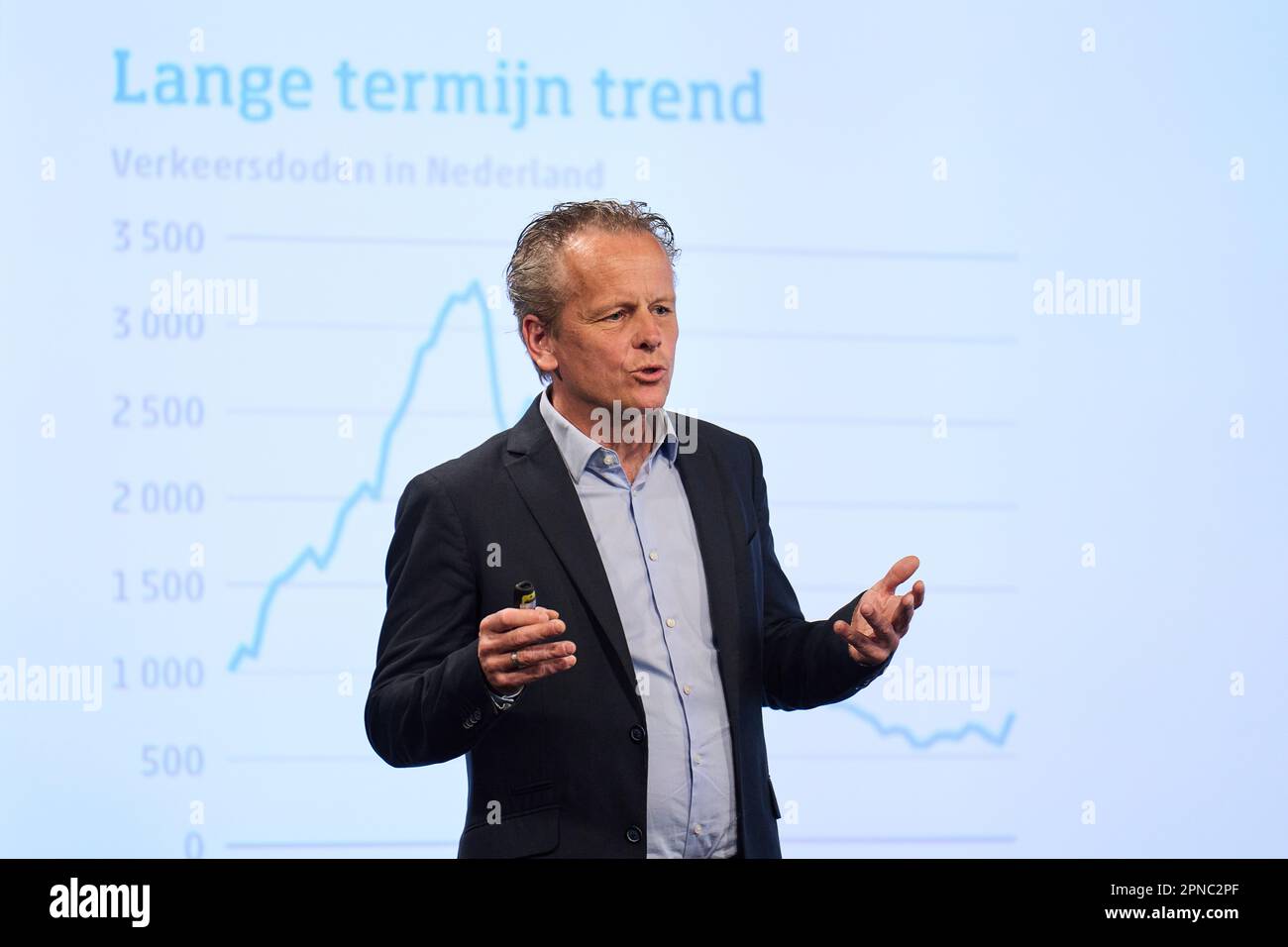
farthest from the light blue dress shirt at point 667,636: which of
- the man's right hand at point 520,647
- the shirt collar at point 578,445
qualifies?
the man's right hand at point 520,647

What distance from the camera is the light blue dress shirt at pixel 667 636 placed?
1.81 meters

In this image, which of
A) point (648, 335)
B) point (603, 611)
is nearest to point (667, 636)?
point (603, 611)

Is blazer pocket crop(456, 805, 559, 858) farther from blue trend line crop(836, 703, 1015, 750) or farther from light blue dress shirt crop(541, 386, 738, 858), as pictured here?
blue trend line crop(836, 703, 1015, 750)

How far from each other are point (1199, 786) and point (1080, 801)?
295 mm

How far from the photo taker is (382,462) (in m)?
2.91

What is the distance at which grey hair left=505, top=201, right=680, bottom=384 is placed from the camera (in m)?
2.00

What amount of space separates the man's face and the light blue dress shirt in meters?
0.08

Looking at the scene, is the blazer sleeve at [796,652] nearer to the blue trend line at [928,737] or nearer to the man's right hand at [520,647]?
the man's right hand at [520,647]

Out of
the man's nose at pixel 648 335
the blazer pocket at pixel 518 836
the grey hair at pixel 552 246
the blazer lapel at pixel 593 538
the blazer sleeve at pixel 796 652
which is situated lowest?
the blazer pocket at pixel 518 836

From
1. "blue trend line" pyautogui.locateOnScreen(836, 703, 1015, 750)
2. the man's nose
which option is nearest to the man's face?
the man's nose

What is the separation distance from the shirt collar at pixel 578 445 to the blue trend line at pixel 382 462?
3.08 ft
